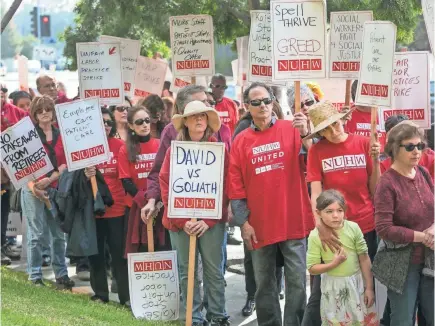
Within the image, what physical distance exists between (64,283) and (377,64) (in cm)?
431

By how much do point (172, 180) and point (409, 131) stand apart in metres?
2.22

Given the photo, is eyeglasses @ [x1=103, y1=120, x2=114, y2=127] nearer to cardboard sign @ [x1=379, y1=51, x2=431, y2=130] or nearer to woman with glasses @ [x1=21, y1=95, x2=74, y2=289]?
woman with glasses @ [x1=21, y1=95, x2=74, y2=289]

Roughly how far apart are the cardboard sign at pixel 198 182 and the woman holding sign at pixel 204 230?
0.13 meters

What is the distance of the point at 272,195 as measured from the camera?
27.4 ft

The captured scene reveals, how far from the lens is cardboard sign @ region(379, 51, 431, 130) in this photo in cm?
986

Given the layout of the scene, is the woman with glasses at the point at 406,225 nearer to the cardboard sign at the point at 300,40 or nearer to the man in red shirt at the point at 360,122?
the cardboard sign at the point at 300,40

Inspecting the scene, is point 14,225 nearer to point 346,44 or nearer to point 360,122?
point 346,44

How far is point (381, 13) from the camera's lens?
11.3 m

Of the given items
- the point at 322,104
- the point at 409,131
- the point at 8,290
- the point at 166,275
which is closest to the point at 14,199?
the point at 8,290

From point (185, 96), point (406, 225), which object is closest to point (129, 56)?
point (185, 96)

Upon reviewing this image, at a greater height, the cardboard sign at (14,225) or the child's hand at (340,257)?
the child's hand at (340,257)

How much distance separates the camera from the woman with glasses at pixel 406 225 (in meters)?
7.41

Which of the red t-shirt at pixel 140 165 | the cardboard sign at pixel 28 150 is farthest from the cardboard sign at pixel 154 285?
the cardboard sign at pixel 28 150

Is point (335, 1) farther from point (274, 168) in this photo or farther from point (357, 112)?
point (274, 168)
